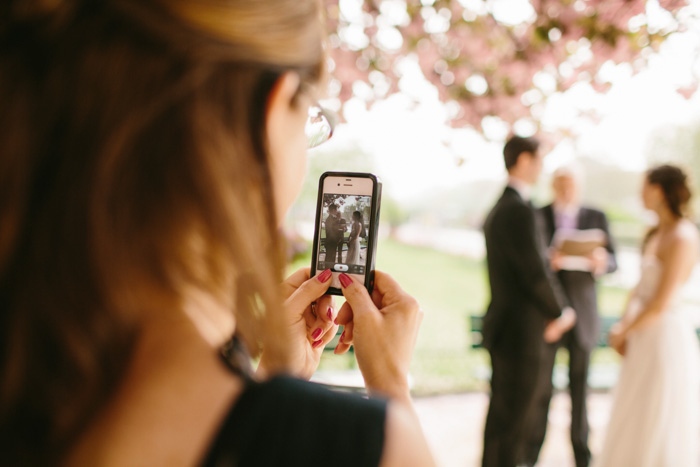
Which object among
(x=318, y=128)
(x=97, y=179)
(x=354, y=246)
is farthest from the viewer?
(x=354, y=246)

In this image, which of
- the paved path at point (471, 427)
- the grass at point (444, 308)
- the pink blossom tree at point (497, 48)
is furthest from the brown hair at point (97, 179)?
the grass at point (444, 308)

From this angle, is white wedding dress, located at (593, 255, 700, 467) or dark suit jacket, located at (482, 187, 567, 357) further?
white wedding dress, located at (593, 255, 700, 467)

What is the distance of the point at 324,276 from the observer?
119cm

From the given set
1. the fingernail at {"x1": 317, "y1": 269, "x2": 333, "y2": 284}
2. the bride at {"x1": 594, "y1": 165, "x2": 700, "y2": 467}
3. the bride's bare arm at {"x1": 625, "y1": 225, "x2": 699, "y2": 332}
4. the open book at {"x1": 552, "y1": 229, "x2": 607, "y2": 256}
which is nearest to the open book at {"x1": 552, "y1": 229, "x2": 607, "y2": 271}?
the open book at {"x1": 552, "y1": 229, "x2": 607, "y2": 256}

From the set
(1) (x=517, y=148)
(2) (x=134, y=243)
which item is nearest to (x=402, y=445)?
(2) (x=134, y=243)

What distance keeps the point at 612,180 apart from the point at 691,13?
19.3 ft

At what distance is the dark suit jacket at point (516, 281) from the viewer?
11.3 feet

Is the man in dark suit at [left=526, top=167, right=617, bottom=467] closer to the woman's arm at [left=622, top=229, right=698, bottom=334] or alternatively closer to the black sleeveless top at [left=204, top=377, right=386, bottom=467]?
the woman's arm at [left=622, top=229, right=698, bottom=334]

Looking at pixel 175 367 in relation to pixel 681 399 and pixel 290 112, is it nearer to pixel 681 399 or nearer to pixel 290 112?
pixel 290 112

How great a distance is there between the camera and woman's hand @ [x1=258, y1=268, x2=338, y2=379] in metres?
1.15

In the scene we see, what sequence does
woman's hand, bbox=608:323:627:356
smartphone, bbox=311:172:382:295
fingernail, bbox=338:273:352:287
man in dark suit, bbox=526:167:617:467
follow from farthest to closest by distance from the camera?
man in dark suit, bbox=526:167:617:467 < woman's hand, bbox=608:323:627:356 < smartphone, bbox=311:172:382:295 < fingernail, bbox=338:273:352:287

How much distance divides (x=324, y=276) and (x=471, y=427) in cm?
421

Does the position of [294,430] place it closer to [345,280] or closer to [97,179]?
[97,179]

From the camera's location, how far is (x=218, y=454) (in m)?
0.57
